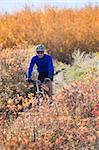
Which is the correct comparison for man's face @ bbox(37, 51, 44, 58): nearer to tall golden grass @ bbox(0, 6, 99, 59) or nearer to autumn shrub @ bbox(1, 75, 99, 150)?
autumn shrub @ bbox(1, 75, 99, 150)

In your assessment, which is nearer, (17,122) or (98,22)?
(17,122)

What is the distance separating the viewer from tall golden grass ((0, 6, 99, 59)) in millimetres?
15391

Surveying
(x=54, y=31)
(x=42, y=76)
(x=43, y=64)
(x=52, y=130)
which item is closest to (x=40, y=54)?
(x=43, y=64)

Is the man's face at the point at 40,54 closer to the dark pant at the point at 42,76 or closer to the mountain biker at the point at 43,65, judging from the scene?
the mountain biker at the point at 43,65

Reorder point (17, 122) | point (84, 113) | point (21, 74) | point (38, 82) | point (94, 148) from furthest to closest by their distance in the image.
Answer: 1. point (21, 74)
2. point (38, 82)
3. point (84, 113)
4. point (94, 148)
5. point (17, 122)

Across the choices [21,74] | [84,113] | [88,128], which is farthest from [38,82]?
[88,128]

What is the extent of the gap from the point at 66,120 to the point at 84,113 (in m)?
1.08

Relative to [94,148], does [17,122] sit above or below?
above

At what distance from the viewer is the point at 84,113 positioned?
741 centimetres

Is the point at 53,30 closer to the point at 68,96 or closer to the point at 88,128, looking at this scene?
the point at 68,96

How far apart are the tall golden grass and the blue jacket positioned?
5343mm

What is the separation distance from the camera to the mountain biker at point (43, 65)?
954 cm

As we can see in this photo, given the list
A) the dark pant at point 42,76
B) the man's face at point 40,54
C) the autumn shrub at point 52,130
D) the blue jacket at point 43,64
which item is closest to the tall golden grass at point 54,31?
the dark pant at point 42,76

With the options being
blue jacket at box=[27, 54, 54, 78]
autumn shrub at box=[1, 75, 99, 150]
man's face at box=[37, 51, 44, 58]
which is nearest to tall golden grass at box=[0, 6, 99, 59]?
blue jacket at box=[27, 54, 54, 78]
